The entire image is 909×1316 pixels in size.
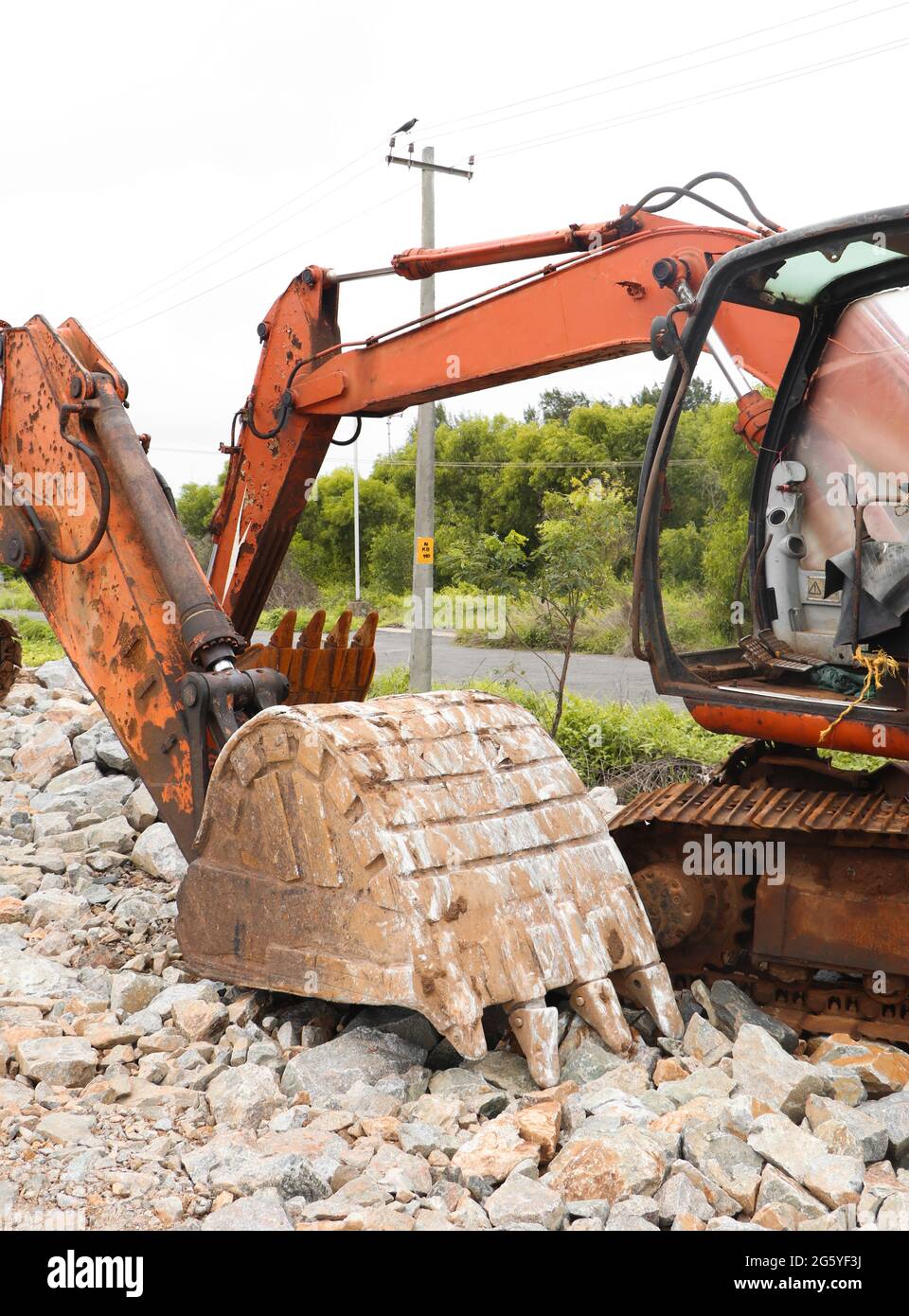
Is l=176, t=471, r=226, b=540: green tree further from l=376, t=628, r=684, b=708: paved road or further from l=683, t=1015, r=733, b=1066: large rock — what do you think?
l=683, t=1015, r=733, b=1066: large rock

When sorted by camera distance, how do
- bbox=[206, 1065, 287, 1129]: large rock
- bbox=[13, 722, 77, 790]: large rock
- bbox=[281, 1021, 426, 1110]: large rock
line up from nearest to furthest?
bbox=[206, 1065, 287, 1129]: large rock → bbox=[281, 1021, 426, 1110]: large rock → bbox=[13, 722, 77, 790]: large rock

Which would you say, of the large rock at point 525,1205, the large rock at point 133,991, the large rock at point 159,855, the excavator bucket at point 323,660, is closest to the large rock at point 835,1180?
the large rock at point 525,1205

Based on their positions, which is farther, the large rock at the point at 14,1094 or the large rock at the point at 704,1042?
the large rock at the point at 704,1042

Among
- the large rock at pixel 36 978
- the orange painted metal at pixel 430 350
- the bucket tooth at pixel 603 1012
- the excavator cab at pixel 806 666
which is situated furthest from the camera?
the orange painted metal at pixel 430 350

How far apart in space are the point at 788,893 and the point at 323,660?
9.43 ft

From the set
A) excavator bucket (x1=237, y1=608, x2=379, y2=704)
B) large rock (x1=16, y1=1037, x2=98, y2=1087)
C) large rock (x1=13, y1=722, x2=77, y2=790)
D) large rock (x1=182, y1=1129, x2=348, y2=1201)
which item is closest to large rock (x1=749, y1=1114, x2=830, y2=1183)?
large rock (x1=182, y1=1129, x2=348, y2=1201)

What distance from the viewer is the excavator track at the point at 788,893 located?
4.16 metres

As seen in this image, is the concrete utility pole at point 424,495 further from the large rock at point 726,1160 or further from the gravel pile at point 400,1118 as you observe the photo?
the large rock at point 726,1160

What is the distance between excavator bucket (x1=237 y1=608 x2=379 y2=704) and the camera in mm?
6352

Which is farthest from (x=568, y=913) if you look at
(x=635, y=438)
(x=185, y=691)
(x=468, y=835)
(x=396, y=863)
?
(x=635, y=438)

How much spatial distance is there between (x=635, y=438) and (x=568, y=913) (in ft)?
100

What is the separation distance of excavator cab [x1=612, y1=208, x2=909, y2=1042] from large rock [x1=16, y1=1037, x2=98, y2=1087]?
193 cm

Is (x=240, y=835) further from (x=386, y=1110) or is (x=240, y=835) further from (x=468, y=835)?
(x=386, y=1110)

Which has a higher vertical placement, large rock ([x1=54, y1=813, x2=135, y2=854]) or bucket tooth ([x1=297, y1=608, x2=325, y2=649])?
bucket tooth ([x1=297, y1=608, x2=325, y2=649])
